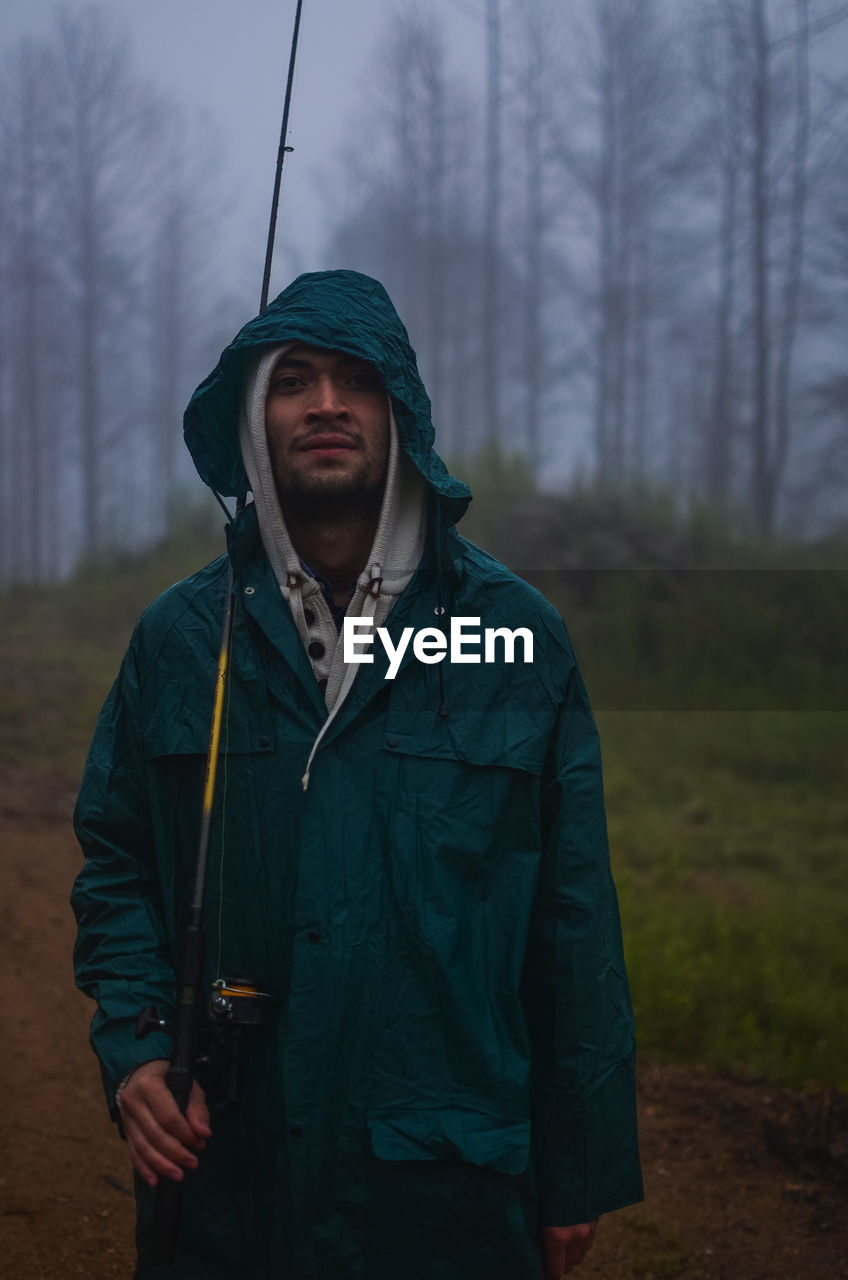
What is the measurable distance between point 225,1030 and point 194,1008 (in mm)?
91

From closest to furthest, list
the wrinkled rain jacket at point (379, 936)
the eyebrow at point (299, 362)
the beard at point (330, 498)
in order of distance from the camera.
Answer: the wrinkled rain jacket at point (379, 936)
the beard at point (330, 498)
the eyebrow at point (299, 362)

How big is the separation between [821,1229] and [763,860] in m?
3.94

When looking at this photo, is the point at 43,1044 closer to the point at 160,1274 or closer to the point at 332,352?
the point at 160,1274

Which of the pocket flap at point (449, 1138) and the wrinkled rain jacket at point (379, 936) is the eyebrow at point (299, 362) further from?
the pocket flap at point (449, 1138)

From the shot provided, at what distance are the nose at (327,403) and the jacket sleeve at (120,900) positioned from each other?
2.09ft

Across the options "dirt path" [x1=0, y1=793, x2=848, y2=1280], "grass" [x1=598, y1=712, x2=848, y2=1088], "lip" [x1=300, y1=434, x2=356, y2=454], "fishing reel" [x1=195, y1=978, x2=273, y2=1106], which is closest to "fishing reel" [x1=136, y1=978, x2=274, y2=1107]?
"fishing reel" [x1=195, y1=978, x2=273, y2=1106]

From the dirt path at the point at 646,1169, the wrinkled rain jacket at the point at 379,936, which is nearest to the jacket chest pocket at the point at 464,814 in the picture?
the wrinkled rain jacket at the point at 379,936

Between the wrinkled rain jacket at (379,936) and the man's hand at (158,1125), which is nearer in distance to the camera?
the man's hand at (158,1125)

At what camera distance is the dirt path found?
12.3ft

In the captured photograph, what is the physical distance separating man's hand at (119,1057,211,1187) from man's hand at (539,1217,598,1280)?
0.70 meters

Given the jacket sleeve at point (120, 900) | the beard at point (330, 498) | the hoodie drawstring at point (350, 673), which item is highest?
the beard at point (330, 498)

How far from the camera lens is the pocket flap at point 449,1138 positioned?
205 centimetres

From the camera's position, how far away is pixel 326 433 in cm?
238

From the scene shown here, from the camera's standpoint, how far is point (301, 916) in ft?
6.91
